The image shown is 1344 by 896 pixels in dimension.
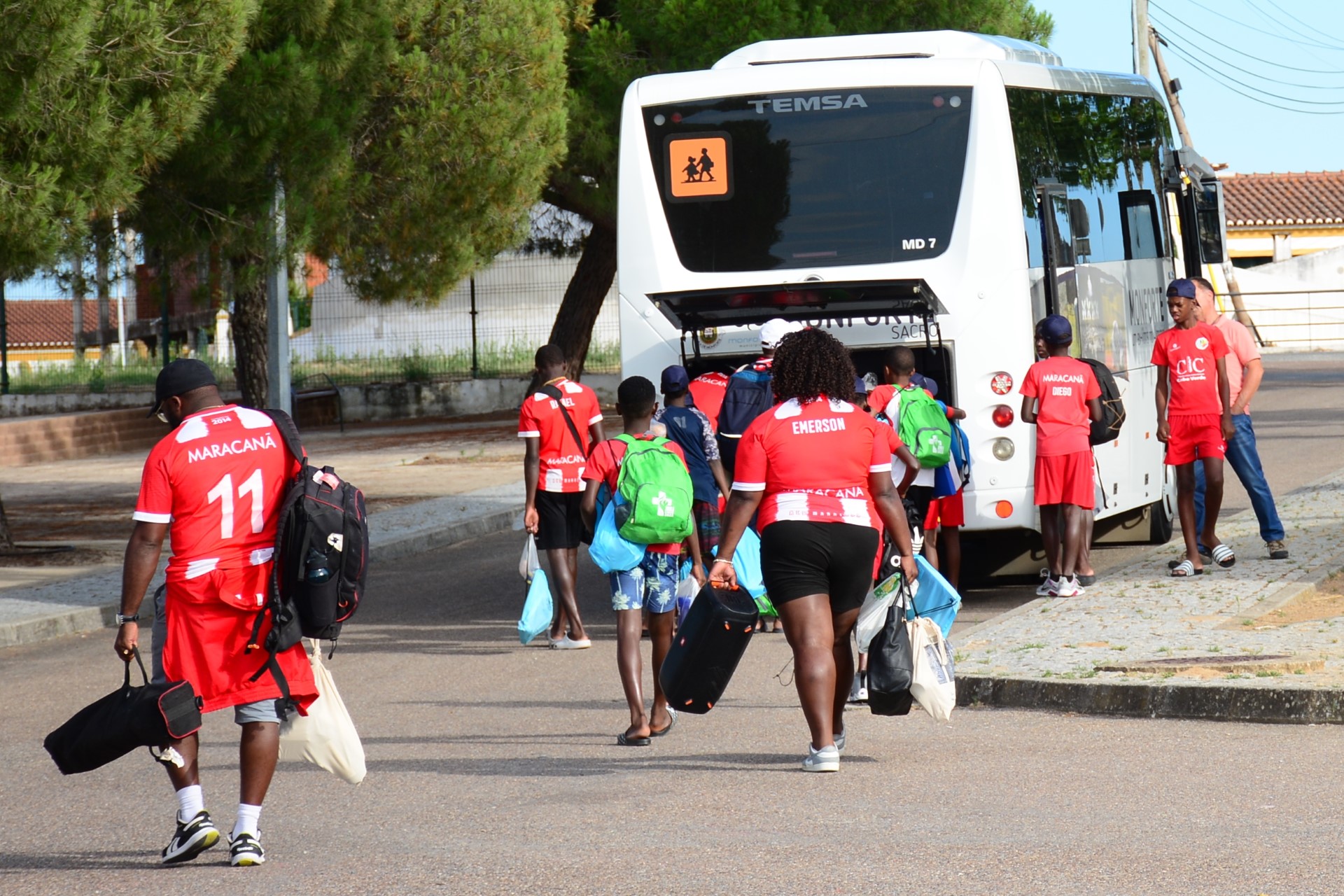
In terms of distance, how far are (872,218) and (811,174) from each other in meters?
0.48

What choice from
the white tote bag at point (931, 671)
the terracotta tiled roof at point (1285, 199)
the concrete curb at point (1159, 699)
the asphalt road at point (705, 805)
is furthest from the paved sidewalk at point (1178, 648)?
the terracotta tiled roof at point (1285, 199)

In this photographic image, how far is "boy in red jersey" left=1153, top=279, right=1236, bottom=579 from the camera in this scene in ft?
36.0

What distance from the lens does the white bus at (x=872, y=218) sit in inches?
416

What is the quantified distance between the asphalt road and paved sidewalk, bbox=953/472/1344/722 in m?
0.14

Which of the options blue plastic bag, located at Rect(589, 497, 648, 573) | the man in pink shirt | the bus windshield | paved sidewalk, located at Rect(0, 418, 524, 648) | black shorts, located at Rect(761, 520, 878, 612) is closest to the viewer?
black shorts, located at Rect(761, 520, 878, 612)

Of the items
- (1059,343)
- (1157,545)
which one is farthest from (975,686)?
(1157,545)

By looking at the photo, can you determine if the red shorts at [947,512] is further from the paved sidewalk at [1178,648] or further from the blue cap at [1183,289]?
the blue cap at [1183,289]

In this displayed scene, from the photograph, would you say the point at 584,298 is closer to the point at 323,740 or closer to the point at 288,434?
the point at 288,434

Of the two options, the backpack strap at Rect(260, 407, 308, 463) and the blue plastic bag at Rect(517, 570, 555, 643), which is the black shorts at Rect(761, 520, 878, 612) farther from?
the blue plastic bag at Rect(517, 570, 555, 643)

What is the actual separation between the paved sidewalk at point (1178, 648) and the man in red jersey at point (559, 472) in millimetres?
2316

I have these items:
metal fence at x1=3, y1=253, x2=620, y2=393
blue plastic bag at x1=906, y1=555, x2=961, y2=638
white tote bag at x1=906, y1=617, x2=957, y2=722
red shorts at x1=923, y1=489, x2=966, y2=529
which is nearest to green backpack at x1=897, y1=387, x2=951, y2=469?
red shorts at x1=923, y1=489, x2=966, y2=529

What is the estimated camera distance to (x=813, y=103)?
10898mm

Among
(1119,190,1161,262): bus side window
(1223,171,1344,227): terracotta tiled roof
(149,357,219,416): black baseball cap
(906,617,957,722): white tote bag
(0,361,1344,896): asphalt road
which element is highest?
(1223,171,1344,227): terracotta tiled roof

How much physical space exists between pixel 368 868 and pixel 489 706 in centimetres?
295
